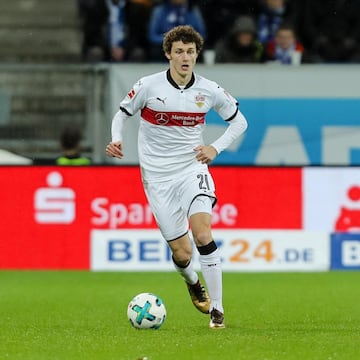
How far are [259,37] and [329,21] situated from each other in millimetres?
1510

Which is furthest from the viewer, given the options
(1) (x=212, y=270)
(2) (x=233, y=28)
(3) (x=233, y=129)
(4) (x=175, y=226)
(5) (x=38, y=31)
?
(5) (x=38, y=31)

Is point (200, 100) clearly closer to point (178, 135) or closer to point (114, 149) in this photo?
point (178, 135)

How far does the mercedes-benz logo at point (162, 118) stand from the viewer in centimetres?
1035

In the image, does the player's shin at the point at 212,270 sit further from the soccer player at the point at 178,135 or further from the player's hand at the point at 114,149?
the player's hand at the point at 114,149

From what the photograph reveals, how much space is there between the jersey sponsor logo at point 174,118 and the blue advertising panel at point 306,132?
23.5 feet

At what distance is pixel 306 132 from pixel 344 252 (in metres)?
1.86

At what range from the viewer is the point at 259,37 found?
18891 mm

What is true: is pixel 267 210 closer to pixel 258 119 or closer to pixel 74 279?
pixel 258 119

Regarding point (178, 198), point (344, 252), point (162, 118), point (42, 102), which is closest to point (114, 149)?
point (162, 118)

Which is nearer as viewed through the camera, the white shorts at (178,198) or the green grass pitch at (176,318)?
the green grass pitch at (176,318)

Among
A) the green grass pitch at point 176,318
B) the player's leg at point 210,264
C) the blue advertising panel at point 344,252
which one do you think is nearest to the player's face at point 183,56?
the player's leg at point 210,264

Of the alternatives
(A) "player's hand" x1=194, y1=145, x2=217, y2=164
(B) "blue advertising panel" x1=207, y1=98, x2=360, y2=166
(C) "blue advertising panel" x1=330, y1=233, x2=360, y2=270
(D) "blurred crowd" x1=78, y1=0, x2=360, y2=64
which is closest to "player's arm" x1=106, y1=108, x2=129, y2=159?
(A) "player's hand" x1=194, y1=145, x2=217, y2=164

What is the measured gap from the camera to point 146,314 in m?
9.83

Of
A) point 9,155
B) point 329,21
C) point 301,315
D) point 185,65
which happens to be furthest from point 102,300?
point 329,21
